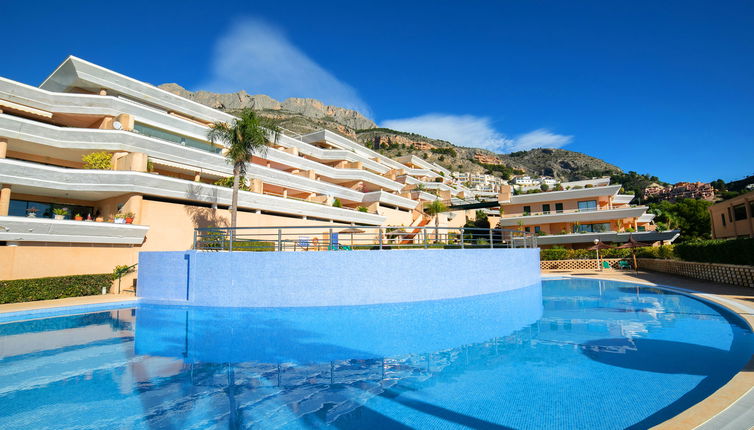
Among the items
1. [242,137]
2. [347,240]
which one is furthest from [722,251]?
[242,137]

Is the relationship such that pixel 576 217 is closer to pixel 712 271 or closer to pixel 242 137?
pixel 712 271

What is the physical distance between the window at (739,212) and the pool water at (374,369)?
29.3 m

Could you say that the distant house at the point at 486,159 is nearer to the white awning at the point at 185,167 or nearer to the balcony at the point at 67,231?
the white awning at the point at 185,167

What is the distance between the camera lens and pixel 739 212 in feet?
105

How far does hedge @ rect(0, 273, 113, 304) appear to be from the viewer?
15.3m

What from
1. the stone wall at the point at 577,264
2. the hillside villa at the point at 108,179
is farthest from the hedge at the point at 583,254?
the hillside villa at the point at 108,179

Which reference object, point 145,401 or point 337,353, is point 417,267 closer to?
point 337,353

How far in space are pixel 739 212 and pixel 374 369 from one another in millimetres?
42058

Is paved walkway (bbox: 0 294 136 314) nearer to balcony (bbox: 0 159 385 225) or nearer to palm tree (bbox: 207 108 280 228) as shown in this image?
balcony (bbox: 0 159 385 225)

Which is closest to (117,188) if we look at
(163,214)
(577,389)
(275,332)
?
(163,214)

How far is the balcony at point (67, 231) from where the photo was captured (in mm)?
15992

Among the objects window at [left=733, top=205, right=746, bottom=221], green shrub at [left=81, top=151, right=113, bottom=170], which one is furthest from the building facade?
green shrub at [left=81, top=151, right=113, bottom=170]

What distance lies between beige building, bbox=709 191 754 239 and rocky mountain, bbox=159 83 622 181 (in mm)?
95673

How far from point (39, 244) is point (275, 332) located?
1588 cm
